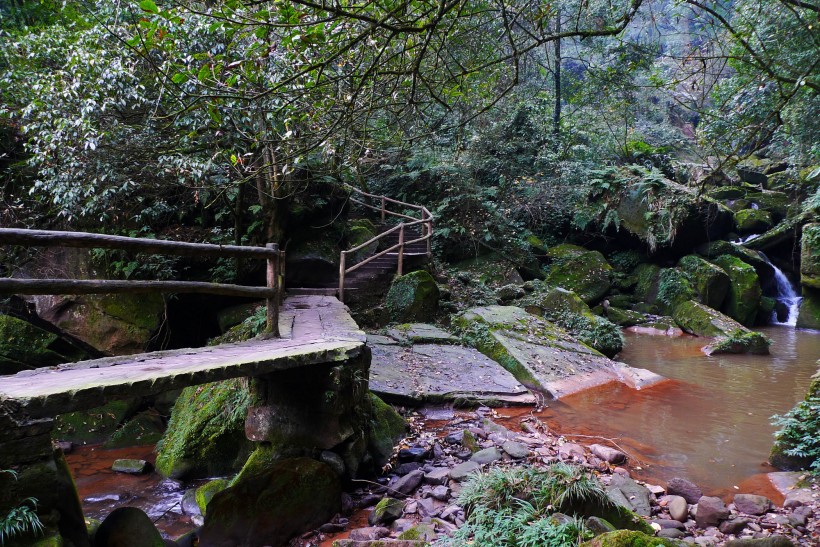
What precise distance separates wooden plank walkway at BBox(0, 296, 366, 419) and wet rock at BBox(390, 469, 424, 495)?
3.87 ft

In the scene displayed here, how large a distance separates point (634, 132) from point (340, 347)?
19.6 metres

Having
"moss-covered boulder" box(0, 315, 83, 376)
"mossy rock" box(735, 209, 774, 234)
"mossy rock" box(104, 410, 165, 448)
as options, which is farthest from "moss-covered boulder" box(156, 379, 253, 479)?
"mossy rock" box(735, 209, 774, 234)

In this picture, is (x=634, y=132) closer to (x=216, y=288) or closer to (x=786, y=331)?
(x=786, y=331)

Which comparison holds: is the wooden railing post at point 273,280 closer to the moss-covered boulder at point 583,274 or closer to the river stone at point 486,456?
the river stone at point 486,456

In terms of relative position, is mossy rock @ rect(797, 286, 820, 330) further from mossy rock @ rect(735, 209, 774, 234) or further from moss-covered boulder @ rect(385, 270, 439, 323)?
moss-covered boulder @ rect(385, 270, 439, 323)

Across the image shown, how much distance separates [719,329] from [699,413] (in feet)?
19.5

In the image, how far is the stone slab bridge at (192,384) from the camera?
251 centimetres

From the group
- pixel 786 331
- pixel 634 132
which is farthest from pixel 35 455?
pixel 634 132

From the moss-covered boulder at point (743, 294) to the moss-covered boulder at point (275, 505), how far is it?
13357 millimetres

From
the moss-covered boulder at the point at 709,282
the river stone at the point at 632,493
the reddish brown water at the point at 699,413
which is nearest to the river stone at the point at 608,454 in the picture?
the reddish brown water at the point at 699,413

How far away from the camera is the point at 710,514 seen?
11.9ft

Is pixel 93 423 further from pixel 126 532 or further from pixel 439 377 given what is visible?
pixel 439 377

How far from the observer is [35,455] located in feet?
8.39

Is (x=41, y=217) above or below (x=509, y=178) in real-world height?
below
